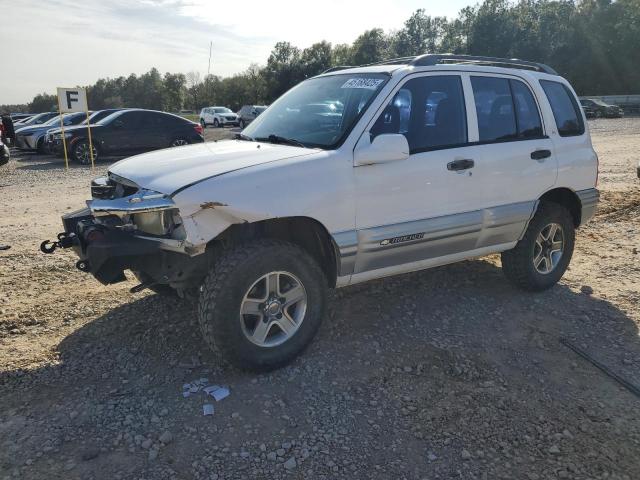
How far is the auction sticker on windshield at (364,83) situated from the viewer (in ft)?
13.2

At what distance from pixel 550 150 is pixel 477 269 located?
4.91 ft

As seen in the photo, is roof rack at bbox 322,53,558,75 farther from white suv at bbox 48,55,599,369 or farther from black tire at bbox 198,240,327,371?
black tire at bbox 198,240,327,371

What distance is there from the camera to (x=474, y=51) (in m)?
60.6

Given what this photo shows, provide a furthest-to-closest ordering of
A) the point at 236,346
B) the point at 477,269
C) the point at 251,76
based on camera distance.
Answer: the point at 251,76, the point at 477,269, the point at 236,346

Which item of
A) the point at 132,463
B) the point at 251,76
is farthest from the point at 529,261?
the point at 251,76

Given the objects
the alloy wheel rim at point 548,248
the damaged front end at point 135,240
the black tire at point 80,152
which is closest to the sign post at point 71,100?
the black tire at point 80,152

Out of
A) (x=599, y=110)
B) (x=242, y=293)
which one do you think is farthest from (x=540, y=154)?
(x=599, y=110)

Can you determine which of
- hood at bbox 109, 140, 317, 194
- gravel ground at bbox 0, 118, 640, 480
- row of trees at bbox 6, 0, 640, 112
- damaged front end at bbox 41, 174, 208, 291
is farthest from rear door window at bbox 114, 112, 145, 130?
row of trees at bbox 6, 0, 640, 112

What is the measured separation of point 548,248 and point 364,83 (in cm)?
250

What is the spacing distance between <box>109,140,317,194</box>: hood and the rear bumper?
2944 mm

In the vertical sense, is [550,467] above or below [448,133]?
below

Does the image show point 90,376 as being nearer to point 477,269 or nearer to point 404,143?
point 404,143

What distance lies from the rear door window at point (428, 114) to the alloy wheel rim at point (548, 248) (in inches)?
57.4

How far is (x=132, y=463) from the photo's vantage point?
110 inches
